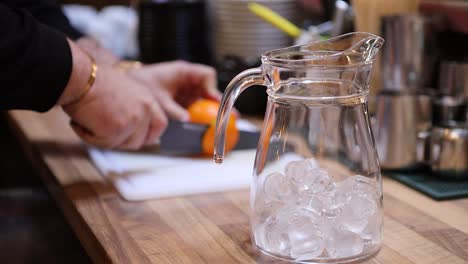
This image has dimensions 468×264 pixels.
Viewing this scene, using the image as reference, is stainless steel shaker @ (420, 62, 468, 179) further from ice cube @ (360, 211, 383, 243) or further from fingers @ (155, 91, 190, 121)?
fingers @ (155, 91, 190, 121)

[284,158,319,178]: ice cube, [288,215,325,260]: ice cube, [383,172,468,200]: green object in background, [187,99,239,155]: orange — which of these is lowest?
[383,172,468,200]: green object in background

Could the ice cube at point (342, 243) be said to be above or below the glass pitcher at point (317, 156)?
below

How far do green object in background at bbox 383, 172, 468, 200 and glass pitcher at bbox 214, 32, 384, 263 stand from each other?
23cm

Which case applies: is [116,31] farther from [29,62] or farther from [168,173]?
[29,62]

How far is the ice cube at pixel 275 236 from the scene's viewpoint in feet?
2.55

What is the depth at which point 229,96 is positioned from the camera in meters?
0.80

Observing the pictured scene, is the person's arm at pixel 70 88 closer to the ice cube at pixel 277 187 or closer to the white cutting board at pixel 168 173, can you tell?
the white cutting board at pixel 168 173

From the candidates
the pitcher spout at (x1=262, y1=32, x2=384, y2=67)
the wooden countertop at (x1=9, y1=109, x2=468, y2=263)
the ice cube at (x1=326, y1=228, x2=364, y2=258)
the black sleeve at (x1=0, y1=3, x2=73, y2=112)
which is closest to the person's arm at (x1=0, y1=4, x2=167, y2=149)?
the black sleeve at (x1=0, y1=3, x2=73, y2=112)

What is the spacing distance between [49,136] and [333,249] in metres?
0.81

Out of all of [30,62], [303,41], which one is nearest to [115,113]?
[30,62]

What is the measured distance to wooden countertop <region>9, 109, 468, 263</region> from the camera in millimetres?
805

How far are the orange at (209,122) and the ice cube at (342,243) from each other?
50 centimetres

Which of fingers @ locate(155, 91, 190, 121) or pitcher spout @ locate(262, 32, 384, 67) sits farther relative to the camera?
fingers @ locate(155, 91, 190, 121)

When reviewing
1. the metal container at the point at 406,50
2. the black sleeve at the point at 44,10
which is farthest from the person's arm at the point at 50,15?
the metal container at the point at 406,50
